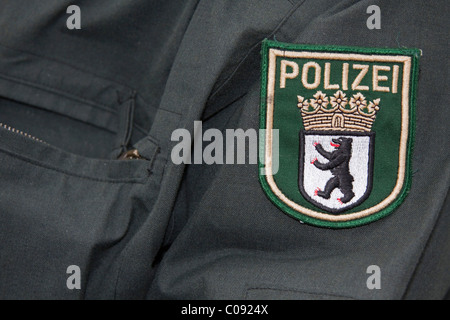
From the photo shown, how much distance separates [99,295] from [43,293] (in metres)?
0.07

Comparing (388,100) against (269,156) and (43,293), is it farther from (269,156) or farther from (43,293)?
(43,293)

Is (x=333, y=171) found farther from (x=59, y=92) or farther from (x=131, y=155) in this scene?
(x=59, y=92)

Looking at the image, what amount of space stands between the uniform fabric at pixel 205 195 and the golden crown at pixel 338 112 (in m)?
0.06

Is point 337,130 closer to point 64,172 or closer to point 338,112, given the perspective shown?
point 338,112

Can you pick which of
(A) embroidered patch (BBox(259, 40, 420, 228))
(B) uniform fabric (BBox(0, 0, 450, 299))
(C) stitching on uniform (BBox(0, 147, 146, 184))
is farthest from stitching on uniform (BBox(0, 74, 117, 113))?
(A) embroidered patch (BBox(259, 40, 420, 228))

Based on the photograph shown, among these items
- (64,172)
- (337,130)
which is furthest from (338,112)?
(64,172)

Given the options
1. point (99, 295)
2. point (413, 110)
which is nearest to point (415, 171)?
point (413, 110)

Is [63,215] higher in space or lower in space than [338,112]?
lower

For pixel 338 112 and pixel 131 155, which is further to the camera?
pixel 131 155

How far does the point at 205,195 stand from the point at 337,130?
0.18m

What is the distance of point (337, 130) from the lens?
0.62 m

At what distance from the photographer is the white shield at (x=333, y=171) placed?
622 millimetres

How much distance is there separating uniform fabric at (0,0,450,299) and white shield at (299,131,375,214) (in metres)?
0.04

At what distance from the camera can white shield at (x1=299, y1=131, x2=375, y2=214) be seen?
2.04 feet
